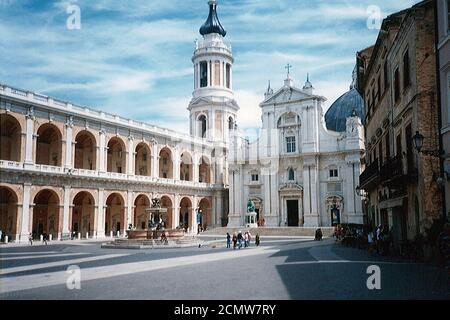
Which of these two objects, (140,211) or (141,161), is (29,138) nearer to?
(141,161)

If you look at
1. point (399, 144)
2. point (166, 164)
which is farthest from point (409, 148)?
point (166, 164)

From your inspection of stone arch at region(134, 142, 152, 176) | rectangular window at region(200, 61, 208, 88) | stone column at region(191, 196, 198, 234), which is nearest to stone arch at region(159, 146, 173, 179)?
stone arch at region(134, 142, 152, 176)

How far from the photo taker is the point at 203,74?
220ft

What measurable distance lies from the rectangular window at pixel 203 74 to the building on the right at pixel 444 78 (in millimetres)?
51763

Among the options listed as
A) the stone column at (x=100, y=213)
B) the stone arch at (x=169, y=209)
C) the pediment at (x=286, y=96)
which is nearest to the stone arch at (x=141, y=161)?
the stone arch at (x=169, y=209)

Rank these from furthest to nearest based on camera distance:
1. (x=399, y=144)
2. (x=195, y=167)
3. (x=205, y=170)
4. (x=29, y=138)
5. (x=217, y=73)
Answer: (x=217, y=73)
(x=205, y=170)
(x=195, y=167)
(x=29, y=138)
(x=399, y=144)

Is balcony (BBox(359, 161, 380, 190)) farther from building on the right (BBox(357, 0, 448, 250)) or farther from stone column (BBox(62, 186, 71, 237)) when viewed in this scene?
stone column (BBox(62, 186, 71, 237))

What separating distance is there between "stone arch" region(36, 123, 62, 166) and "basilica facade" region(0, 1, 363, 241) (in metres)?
0.11

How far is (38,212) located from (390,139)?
34.7 m

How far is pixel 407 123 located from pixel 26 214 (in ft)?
103

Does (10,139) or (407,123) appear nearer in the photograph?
(407,123)

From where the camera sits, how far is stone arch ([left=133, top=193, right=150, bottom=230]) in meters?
52.4
